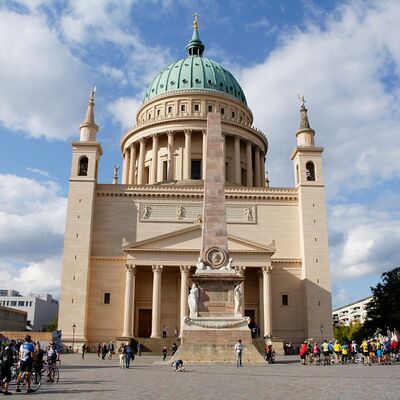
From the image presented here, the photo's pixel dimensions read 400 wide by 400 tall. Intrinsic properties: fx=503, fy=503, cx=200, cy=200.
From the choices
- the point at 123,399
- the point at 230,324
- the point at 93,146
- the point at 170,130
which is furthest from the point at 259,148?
the point at 123,399

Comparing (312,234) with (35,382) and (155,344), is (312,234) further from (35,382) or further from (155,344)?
(35,382)

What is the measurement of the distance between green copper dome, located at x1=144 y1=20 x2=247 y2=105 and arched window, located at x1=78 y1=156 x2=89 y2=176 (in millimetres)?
19597

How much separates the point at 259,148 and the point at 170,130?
43.2 ft

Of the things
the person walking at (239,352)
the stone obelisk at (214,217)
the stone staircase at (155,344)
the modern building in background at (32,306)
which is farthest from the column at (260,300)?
the modern building in background at (32,306)

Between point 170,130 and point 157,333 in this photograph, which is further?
point 170,130

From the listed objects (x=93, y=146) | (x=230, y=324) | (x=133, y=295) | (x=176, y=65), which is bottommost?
(x=230, y=324)

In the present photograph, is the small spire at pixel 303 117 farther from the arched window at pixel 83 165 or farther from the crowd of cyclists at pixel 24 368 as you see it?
the crowd of cyclists at pixel 24 368

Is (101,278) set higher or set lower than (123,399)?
higher

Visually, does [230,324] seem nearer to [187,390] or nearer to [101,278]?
[187,390]

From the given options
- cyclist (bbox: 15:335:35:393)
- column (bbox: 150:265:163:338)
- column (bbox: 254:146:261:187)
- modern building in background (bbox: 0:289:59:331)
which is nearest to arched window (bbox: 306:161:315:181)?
column (bbox: 254:146:261:187)

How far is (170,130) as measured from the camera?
64.3 metres

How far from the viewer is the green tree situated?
54.8 metres

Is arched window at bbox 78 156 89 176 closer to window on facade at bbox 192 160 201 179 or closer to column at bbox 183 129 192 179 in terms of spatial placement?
column at bbox 183 129 192 179

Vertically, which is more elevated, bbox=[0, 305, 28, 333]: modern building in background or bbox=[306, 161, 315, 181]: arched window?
bbox=[306, 161, 315, 181]: arched window
